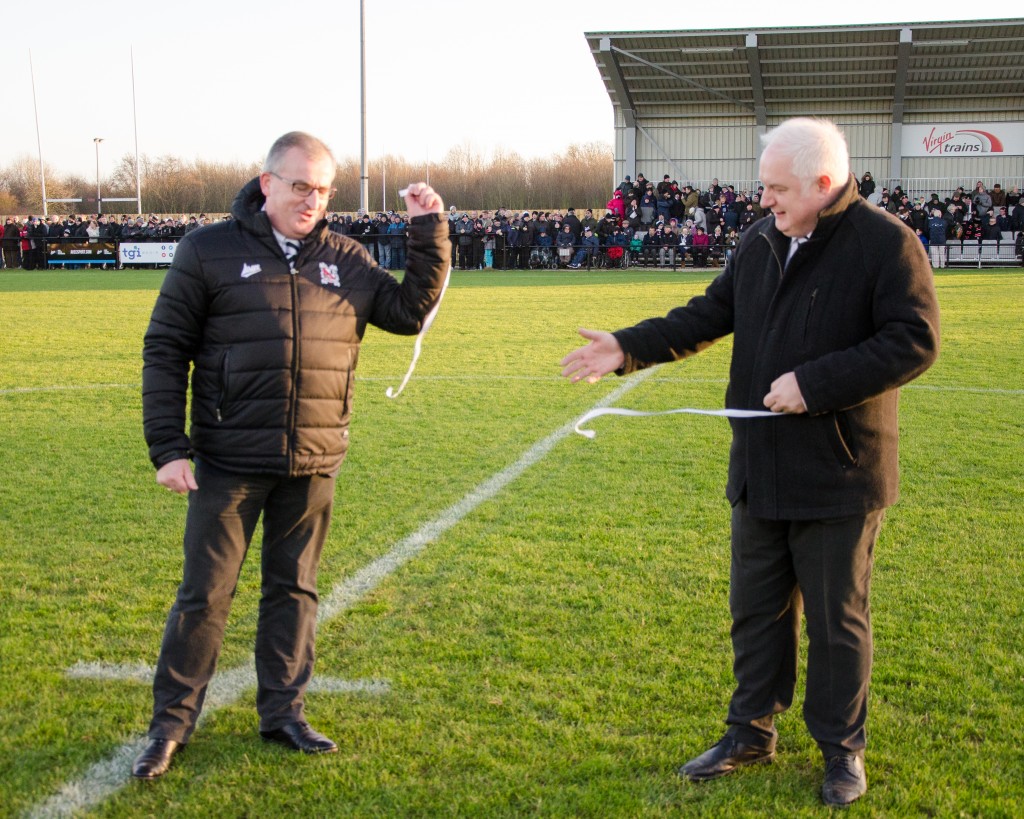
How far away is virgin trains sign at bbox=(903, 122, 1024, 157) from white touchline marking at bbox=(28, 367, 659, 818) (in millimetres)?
32850

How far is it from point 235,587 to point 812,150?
88.7 inches

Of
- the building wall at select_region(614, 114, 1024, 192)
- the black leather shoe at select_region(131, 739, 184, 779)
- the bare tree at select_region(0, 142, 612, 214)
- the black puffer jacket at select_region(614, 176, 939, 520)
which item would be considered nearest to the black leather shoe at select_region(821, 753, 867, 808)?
the black puffer jacket at select_region(614, 176, 939, 520)

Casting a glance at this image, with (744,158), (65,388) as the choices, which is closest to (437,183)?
(744,158)

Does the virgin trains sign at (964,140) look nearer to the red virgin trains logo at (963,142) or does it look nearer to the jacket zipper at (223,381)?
the red virgin trains logo at (963,142)

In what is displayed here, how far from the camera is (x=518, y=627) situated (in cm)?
464

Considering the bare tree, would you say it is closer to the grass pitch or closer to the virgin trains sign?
the virgin trains sign

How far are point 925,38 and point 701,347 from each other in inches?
1350

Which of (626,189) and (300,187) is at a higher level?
(626,189)

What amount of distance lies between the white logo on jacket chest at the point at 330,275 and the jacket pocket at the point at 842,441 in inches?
64.1

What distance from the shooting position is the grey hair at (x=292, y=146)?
11.1 feet

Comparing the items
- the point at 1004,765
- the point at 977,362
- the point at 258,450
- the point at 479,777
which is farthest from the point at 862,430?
the point at 977,362

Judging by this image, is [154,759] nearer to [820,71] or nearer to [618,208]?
[618,208]

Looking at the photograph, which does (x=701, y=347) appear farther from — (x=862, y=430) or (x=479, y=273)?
(x=479, y=273)

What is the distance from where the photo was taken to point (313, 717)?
3.81 meters
